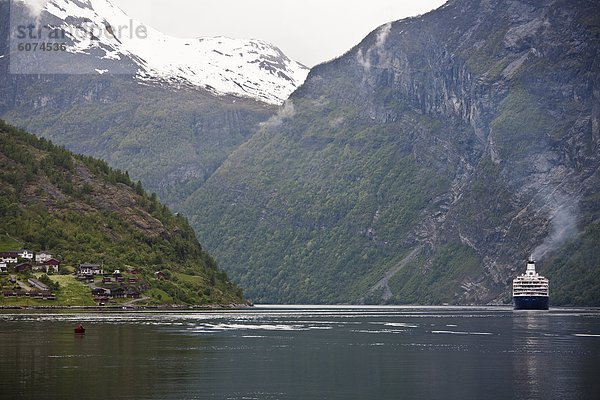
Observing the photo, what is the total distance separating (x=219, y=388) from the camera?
9888 centimetres

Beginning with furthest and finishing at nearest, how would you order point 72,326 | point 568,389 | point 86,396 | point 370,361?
point 72,326, point 370,361, point 568,389, point 86,396

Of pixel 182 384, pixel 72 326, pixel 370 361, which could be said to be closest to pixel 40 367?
pixel 182 384

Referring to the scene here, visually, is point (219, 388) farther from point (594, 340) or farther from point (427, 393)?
point (594, 340)

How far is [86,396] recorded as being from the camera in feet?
298

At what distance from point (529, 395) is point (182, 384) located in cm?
2937

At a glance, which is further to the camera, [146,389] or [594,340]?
[594,340]

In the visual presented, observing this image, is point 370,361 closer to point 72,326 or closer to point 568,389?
point 568,389

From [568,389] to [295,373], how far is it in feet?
87.0

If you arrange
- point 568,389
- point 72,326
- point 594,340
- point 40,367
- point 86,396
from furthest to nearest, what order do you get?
point 72,326, point 594,340, point 40,367, point 568,389, point 86,396

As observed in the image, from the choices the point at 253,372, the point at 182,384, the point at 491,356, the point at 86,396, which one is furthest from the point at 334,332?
the point at 86,396

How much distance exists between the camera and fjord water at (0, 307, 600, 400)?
9588 cm

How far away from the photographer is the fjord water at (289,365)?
3775 inches

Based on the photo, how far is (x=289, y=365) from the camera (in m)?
120

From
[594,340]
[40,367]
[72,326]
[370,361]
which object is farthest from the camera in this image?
[72,326]
